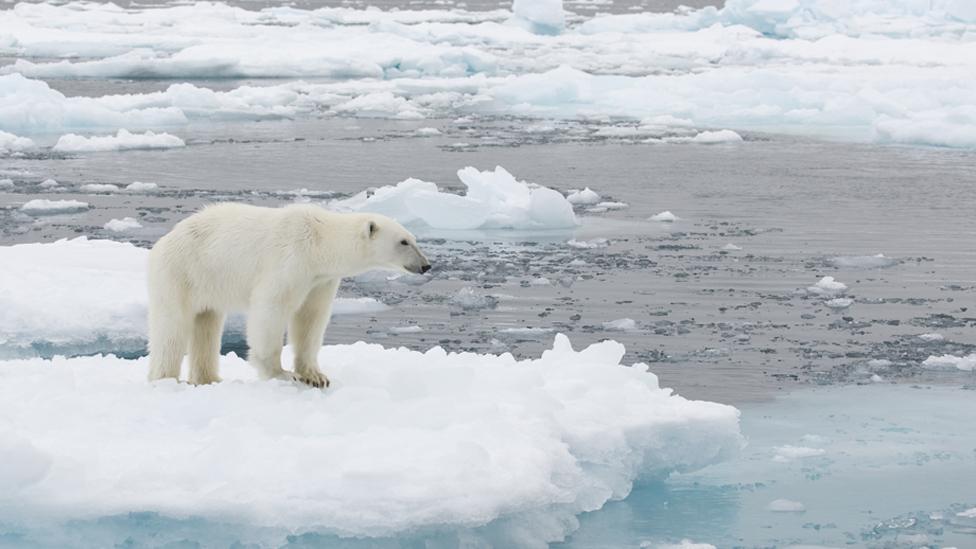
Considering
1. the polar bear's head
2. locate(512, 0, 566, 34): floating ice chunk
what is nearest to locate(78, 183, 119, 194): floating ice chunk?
the polar bear's head

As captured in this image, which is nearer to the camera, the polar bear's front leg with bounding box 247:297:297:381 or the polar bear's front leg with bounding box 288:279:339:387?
the polar bear's front leg with bounding box 247:297:297:381

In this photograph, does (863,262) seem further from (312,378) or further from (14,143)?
(14,143)

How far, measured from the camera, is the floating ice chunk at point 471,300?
341 inches

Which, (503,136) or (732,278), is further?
(503,136)

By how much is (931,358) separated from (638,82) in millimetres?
14158

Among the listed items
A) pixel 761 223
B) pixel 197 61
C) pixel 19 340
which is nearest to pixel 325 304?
pixel 19 340

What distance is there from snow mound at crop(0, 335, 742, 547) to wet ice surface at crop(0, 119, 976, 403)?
6.05ft

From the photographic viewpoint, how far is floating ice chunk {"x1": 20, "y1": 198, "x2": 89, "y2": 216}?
1191 centimetres

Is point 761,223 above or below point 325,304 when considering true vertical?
below

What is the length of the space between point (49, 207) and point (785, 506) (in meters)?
8.70

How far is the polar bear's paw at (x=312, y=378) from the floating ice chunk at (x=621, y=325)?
369 centimetres

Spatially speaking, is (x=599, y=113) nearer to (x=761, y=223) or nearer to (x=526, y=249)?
(x=761, y=223)

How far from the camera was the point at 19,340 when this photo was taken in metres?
6.90

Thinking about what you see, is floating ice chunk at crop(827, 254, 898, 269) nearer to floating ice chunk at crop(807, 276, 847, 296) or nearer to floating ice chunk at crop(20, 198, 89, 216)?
floating ice chunk at crop(807, 276, 847, 296)
